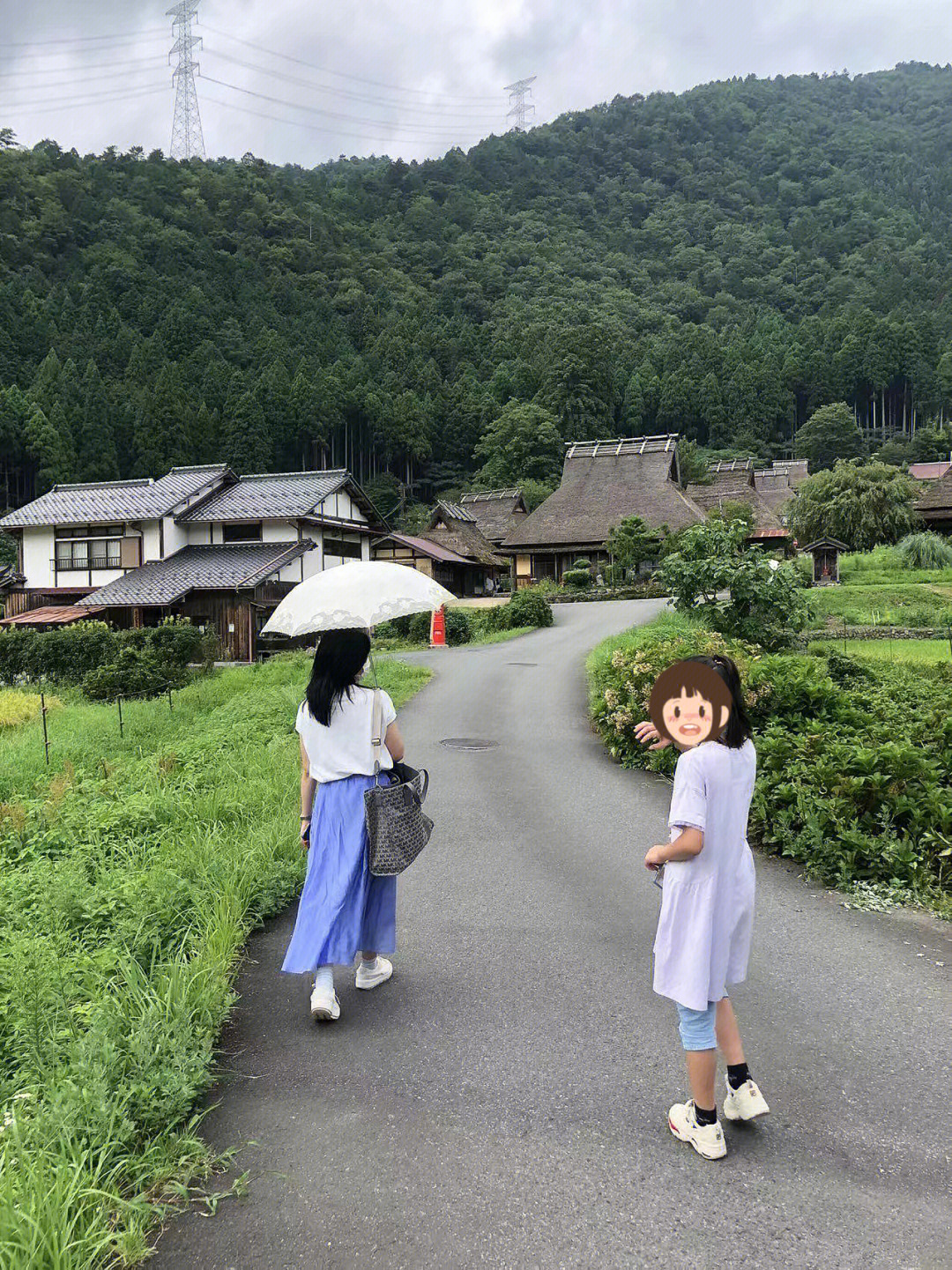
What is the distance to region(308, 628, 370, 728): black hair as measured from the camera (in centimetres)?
345

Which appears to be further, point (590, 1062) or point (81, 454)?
point (81, 454)

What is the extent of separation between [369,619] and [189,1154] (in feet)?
6.91

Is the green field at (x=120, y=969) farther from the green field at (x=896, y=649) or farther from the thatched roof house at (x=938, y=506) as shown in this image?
the thatched roof house at (x=938, y=506)

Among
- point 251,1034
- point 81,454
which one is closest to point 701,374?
point 81,454

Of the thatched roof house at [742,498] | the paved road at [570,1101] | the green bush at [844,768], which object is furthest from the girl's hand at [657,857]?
the thatched roof house at [742,498]

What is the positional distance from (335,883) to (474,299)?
89.8m

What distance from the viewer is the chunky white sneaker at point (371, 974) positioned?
3754mm

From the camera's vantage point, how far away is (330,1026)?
3420mm

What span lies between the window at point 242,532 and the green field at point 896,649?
2036 cm

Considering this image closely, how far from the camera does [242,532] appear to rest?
30.5 meters

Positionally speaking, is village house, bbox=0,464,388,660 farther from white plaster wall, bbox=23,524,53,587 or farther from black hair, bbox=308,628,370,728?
black hair, bbox=308,628,370,728

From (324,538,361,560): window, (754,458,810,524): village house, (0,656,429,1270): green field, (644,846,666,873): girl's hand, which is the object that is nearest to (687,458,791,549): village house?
(754,458,810,524): village house

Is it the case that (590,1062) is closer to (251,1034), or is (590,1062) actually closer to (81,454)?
(251,1034)

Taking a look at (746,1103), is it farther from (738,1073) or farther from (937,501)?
(937,501)
